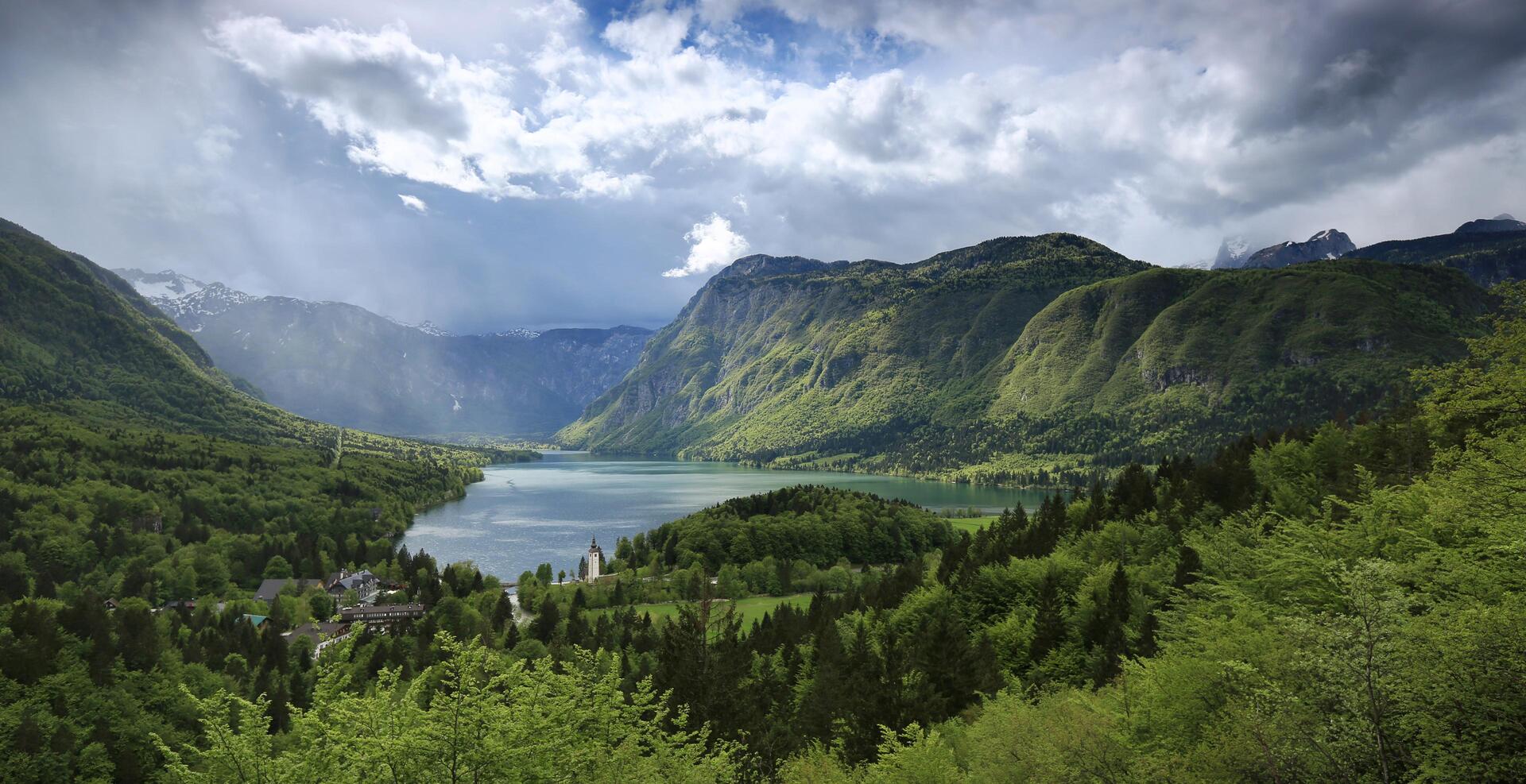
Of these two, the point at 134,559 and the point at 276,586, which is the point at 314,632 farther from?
the point at 134,559

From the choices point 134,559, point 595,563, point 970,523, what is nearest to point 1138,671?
point 595,563

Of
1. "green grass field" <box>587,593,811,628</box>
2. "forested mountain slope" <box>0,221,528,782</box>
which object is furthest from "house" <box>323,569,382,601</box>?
"green grass field" <box>587,593,811,628</box>

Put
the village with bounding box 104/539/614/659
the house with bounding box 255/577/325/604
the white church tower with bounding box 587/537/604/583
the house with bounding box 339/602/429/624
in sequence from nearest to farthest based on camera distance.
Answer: the village with bounding box 104/539/614/659 < the house with bounding box 339/602/429/624 < the house with bounding box 255/577/325/604 < the white church tower with bounding box 587/537/604/583

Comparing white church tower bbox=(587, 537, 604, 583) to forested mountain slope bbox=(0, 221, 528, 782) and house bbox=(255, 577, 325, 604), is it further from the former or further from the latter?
forested mountain slope bbox=(0, 221, 528, 782)

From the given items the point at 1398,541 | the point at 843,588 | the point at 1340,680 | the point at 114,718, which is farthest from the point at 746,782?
the point at 843,588

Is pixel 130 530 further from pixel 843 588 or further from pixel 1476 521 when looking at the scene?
pixel 1476 521

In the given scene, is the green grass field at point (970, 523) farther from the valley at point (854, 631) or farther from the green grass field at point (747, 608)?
the green grass field at point (747, 608)
